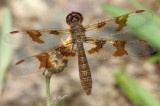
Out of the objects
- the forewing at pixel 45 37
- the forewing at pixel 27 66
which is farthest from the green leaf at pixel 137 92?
the forewing at pixel 27 66

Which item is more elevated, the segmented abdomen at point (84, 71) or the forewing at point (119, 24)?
the forewing at point (119, 24)

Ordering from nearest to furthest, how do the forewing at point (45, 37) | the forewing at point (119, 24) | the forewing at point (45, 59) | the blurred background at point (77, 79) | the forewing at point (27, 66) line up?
the forewing at point (45, 59) < the forewing at point (27, 66) < the forewing at point (45, 37) < the forewing at point (119, 24) < the blurred background at point (77, 79)

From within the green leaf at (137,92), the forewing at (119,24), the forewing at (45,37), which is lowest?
the green leaf at (137,92)

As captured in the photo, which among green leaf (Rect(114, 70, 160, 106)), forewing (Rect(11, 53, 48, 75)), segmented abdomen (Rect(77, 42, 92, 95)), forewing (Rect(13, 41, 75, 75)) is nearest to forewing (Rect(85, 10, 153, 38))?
segmented abdomen (Rect(77, 42, 92, 95))

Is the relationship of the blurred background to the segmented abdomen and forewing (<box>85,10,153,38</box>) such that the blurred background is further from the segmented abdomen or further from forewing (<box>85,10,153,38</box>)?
the segmented abdomen

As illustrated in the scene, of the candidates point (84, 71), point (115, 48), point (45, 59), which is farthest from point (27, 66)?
point (115, 48)

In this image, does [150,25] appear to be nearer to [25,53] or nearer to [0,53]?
[0,53]

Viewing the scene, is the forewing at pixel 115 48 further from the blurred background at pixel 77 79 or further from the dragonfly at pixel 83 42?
the blurred background at pixel 77 79

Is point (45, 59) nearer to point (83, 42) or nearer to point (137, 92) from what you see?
point (83, 42)
